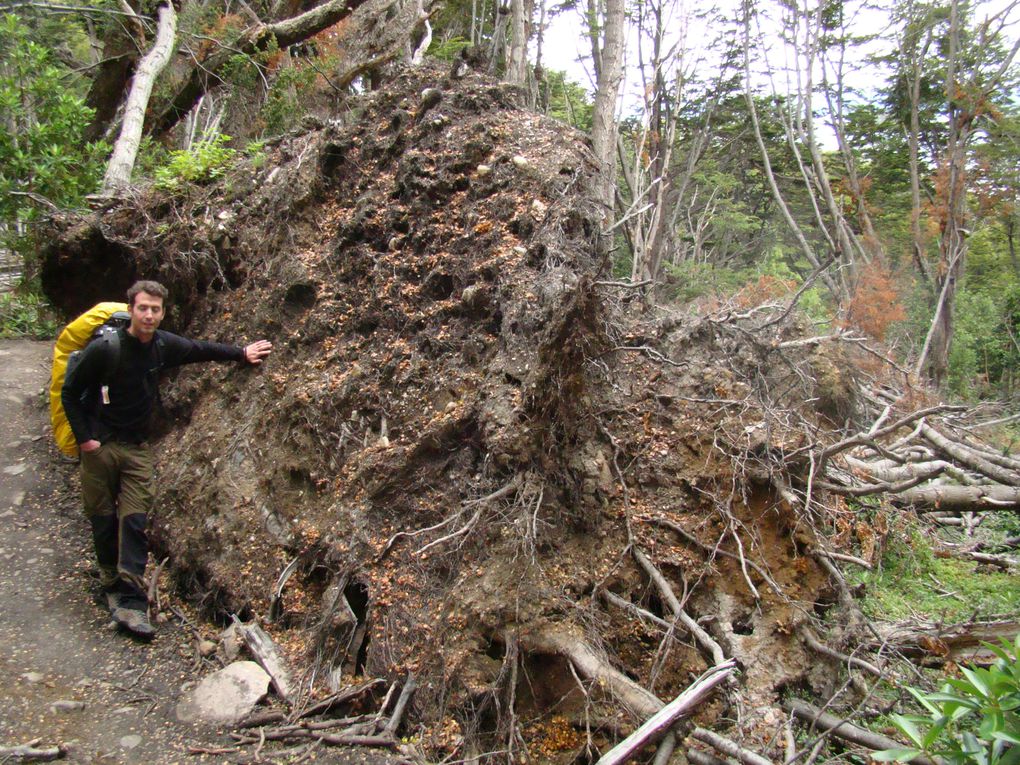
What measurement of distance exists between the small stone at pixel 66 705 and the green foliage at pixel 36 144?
4677mm

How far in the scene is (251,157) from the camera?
5992mm

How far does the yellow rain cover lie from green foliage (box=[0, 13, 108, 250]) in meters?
2.80

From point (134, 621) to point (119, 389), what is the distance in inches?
55.1

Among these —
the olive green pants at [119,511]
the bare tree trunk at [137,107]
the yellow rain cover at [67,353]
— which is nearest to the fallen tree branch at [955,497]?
the olive green pants at [119,511]

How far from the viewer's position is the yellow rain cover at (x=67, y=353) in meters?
4.18

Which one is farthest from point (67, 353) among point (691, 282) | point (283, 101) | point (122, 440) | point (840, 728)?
point (691, 282)

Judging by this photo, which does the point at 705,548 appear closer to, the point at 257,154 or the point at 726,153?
the point at 257,154

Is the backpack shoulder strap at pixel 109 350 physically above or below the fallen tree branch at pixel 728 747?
above

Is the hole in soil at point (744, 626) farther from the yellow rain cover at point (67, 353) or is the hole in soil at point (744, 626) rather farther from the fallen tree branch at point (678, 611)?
the yellow rain cover at point (67, 353)

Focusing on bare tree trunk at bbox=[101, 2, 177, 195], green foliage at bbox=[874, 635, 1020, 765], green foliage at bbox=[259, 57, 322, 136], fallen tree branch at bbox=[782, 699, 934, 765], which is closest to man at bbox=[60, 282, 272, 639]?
bare tree trunk at bbox=[101, 2, 177, 195]

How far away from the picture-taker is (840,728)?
329 cm

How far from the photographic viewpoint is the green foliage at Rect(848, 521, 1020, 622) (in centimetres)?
500

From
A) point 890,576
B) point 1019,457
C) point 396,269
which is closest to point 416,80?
point 396,269

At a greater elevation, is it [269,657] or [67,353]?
[67,353]
